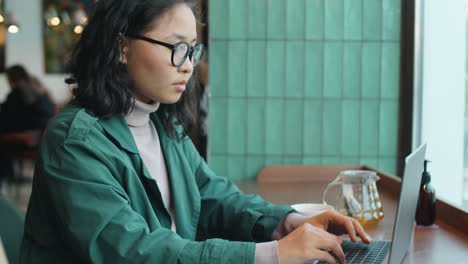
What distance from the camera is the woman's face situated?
1.26 metres

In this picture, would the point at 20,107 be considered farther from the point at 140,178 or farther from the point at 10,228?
the point at 140,178

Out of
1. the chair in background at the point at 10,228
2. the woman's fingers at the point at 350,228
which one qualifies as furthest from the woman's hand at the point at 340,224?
the chair in background at the point at 10,228

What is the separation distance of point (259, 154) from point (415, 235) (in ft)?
3.21

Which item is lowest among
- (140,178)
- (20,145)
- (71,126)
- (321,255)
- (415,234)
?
(20,145)

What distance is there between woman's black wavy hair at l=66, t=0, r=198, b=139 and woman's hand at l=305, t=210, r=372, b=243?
1.67ft

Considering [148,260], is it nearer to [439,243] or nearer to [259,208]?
[259,208]

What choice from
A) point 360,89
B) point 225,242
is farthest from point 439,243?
point 360,89

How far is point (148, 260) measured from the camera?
40.9 inches

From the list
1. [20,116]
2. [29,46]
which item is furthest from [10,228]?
[29,46]

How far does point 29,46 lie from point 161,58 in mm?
6892

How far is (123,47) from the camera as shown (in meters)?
1.31

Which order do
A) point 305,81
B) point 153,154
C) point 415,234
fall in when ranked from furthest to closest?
point 305,81 → point 415,234 → point 153,154

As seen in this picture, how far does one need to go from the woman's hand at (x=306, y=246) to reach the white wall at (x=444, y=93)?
1219mm

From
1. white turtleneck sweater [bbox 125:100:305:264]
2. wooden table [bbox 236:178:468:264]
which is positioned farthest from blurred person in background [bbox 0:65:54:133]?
white turtleneck sweater [bbox 125:100:305:264]
